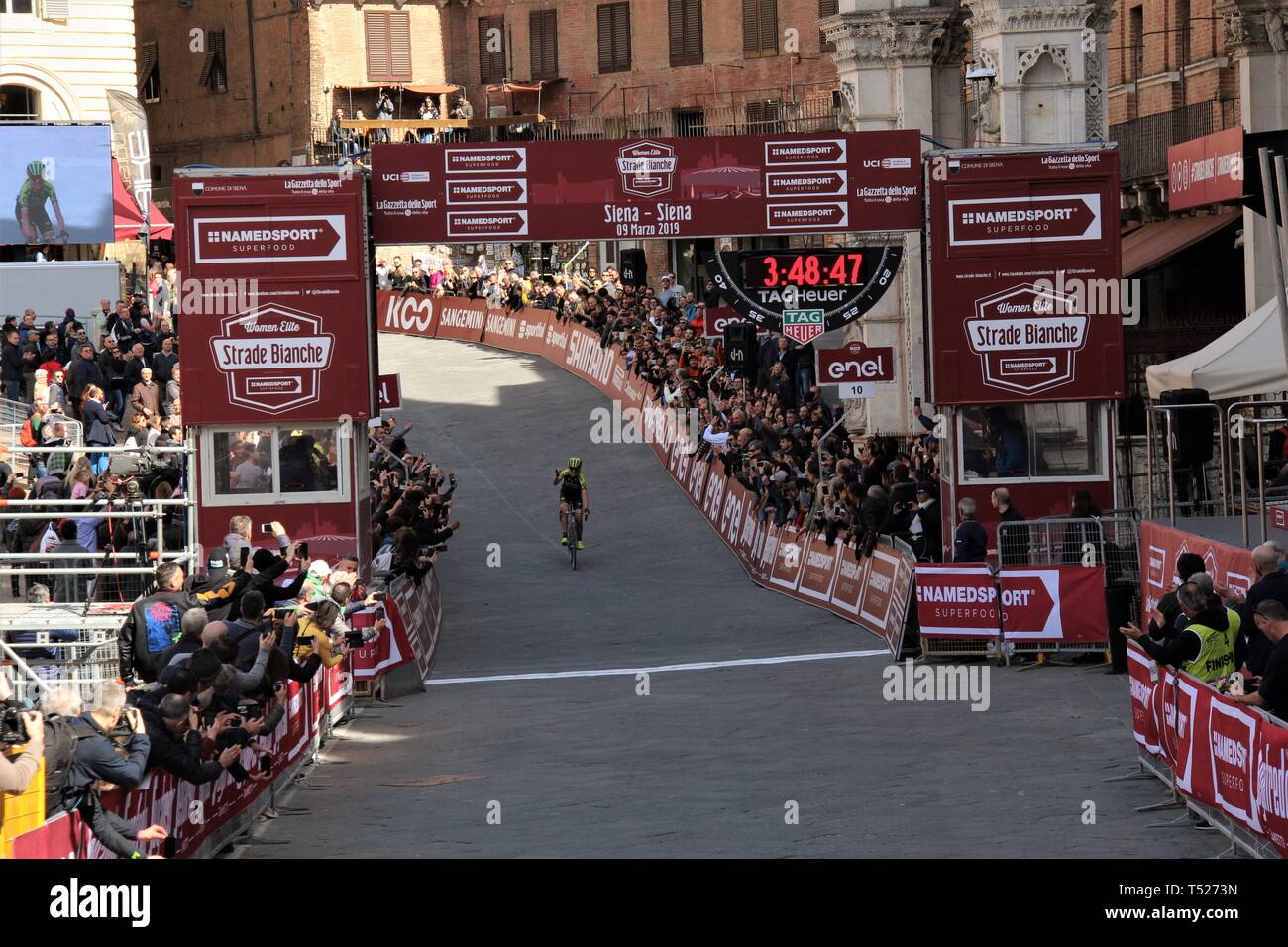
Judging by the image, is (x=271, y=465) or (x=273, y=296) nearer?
(x=273, y=296)

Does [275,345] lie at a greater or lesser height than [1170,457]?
greater

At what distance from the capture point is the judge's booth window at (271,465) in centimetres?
2323

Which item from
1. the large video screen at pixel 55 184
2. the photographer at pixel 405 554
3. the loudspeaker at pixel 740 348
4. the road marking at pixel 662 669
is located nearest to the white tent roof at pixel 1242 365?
the road marking at pixel 662 669

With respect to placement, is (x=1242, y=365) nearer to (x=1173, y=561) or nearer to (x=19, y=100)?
(x=1173, y=561)

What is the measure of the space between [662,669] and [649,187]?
552 cm

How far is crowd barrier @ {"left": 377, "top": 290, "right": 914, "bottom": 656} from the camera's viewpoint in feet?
82.3

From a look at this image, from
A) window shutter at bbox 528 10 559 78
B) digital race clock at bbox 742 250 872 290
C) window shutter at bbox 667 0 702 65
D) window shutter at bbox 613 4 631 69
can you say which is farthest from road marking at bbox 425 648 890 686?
window shutter at bbox 528 10 559 78

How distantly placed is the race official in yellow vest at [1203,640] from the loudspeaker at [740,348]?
24.1m

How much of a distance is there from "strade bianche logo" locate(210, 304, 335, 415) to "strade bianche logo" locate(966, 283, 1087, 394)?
24.3 ft

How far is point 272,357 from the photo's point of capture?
23188 millimetres

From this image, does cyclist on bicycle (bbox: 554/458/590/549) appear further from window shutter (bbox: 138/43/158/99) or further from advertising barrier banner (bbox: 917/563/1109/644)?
window shutter (bbox: 138/43/158/99)

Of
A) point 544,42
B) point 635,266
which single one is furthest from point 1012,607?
point 544,42
